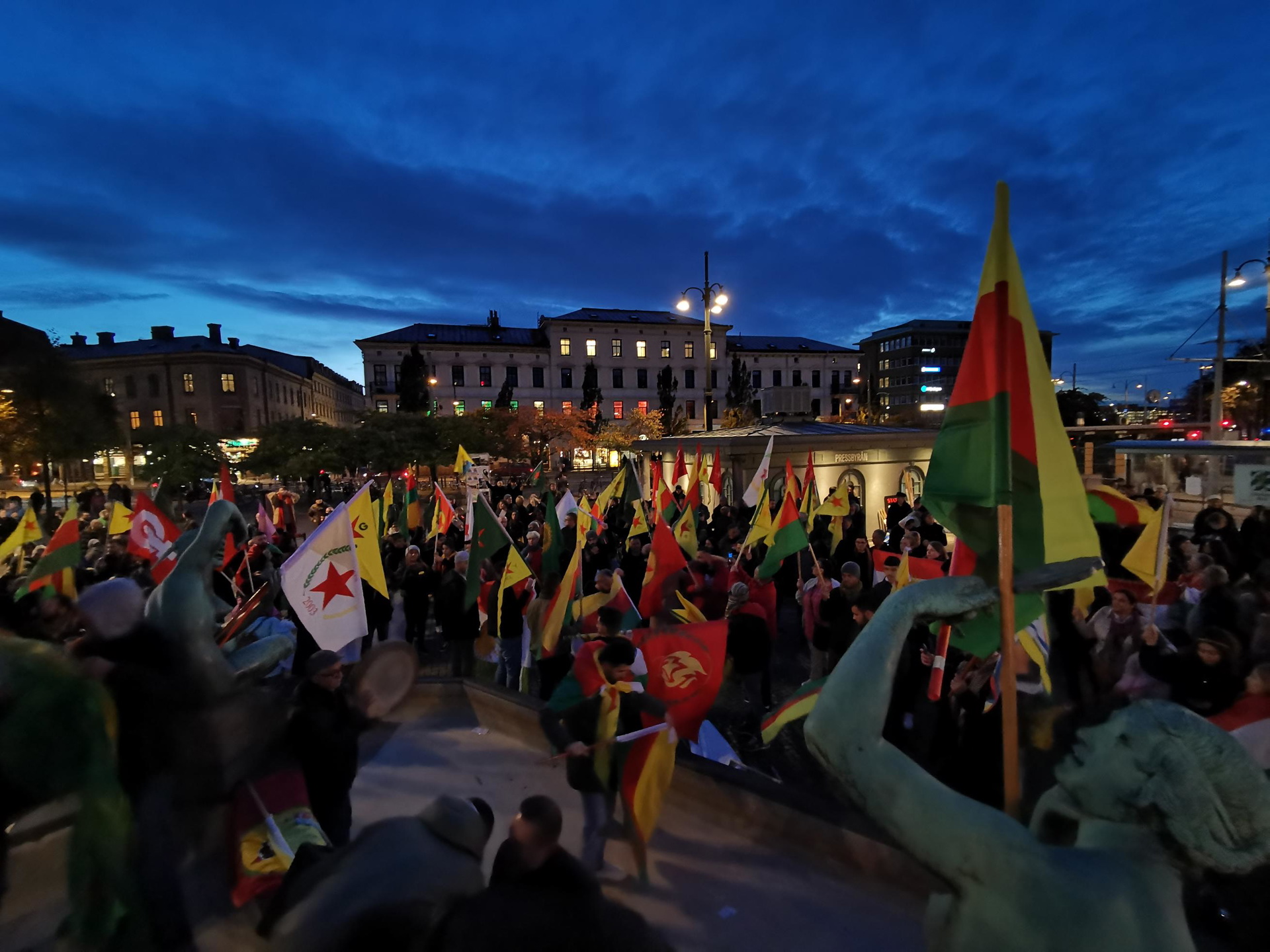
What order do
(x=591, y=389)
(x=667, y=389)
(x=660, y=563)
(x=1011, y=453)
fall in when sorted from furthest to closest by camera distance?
(x=667, y=389) → (x=591, y=389) → (x=660, y=563) → (x=1011, y=453)

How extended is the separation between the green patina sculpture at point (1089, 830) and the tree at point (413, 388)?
51.6 m

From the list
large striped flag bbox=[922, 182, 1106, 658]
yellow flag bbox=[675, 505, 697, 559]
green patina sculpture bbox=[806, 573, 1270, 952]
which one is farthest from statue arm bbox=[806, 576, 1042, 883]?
yellow flag bbox=[675, 505, 697, 559]

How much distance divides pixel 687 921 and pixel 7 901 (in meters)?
4.22

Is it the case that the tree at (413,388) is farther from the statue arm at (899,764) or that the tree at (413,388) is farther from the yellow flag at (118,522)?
the statue arm at (899,764)

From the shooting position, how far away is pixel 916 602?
144 cm

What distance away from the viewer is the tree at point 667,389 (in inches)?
2293

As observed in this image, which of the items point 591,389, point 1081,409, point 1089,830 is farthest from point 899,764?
point 1081,409

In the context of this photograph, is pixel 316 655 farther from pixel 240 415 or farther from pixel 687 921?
pixel 240 415

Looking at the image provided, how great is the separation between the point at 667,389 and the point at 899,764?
5868cm

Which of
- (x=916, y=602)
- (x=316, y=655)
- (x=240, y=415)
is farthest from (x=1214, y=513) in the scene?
(x=240, y=415)

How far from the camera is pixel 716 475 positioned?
16.2 m

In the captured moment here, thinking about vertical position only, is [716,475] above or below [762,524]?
above

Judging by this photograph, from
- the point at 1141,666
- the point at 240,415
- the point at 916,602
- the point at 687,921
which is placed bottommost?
the point at 687,921

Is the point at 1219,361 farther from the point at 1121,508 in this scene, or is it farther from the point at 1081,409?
the point at 1081,409
